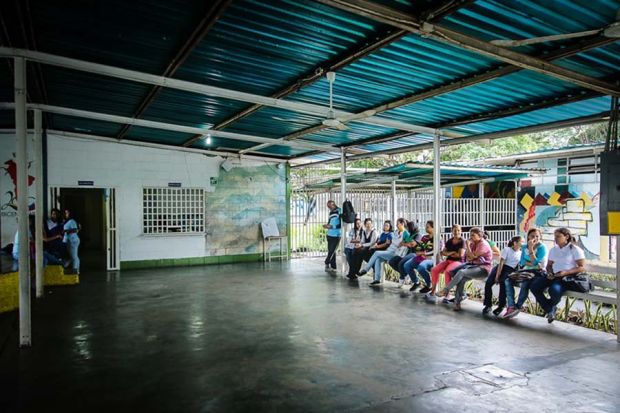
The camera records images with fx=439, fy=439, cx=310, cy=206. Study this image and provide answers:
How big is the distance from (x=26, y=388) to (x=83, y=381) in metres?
0.41

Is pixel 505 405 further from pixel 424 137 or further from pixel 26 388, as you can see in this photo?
pixel 424 137

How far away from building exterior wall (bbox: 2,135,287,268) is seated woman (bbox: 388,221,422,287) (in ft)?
15.3

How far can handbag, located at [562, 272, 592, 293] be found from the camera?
5.09m

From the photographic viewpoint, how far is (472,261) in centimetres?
639

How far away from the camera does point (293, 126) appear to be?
7875 mm

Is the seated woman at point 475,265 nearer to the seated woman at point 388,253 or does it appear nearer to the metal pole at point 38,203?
the seated woman at point 388,253

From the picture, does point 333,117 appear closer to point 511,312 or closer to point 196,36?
point 196,36

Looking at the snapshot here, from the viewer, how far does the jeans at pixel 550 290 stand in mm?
5195

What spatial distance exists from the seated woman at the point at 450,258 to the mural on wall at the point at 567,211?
4.91 m

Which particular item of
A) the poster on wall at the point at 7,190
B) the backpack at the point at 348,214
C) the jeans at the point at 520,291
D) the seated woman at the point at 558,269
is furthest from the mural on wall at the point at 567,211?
the poster on wall at the point at 7,190

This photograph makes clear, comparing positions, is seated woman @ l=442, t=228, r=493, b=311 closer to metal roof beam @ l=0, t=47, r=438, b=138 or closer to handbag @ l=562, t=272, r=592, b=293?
handbag @ l=562, t=272, r=592, b=293

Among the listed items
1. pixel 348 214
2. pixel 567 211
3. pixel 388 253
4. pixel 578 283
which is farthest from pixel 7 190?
pixel 567 211

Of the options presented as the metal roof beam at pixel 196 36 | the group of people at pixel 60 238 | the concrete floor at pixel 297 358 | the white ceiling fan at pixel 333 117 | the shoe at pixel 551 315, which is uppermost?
the metal roof beam at pixel 196 36

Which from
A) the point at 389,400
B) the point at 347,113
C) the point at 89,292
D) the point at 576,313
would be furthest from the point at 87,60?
the point at 576,313
